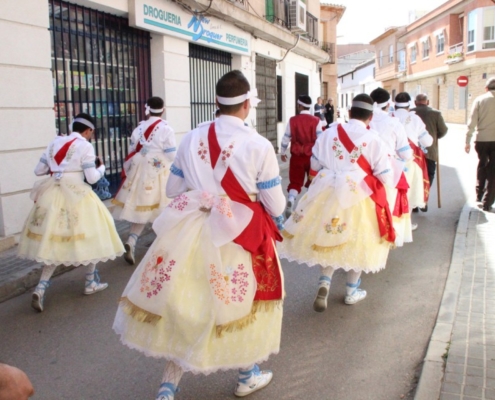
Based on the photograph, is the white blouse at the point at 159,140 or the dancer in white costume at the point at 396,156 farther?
the white blouse at the point at 159,140

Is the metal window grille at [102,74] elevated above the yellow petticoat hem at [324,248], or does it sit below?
above

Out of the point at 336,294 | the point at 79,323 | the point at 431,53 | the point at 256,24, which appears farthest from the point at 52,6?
the point at 431,53

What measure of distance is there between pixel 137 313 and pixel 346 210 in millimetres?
2371

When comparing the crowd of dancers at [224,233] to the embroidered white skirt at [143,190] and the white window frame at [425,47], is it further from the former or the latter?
the white window frame at [425,47]

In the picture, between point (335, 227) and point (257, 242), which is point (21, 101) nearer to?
point (335, 227)

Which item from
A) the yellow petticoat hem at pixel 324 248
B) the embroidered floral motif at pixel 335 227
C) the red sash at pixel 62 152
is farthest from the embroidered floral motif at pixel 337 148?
the red sash at pixel 62 152

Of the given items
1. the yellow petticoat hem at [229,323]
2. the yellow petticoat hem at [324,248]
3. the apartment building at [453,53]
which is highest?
the apartment building at [453,53]

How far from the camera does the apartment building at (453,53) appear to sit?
121 feet

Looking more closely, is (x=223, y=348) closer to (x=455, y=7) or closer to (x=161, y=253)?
(x=161, y=253)

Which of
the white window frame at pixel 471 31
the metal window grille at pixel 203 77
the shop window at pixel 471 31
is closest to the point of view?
the metal window grille at pixel 203 77

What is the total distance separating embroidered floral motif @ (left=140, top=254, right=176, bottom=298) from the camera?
121 inches

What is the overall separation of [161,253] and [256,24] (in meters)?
13.6

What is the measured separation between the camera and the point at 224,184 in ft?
10.7

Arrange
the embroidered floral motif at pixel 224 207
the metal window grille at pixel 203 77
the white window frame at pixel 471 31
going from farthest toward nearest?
the white window frame at pixel 471 31 < the metal window grille at pixel 203 77 < the embroidered floral motif at pixel 224 207
